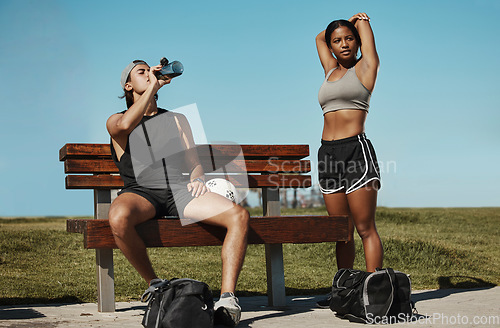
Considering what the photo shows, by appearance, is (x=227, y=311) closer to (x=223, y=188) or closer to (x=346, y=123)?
(x=223, y=188)

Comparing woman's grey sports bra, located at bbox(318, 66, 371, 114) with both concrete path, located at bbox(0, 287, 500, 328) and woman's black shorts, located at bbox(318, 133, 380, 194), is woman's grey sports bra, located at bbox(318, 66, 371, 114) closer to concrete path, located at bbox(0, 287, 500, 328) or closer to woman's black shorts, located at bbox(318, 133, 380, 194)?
woman's black shorts, located at bbox(318, 133, 380, 194)

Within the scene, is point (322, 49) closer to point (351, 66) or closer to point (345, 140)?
point (351, 66)

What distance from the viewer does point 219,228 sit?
402 cm

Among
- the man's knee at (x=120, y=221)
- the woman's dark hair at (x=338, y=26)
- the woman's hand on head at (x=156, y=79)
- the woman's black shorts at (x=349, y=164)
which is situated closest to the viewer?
the man's knee at (x=120, y=221)

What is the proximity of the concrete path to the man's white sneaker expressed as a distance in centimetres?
25

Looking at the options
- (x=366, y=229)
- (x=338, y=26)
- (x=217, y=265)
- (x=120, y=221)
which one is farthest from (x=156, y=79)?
(x=217, y=265)

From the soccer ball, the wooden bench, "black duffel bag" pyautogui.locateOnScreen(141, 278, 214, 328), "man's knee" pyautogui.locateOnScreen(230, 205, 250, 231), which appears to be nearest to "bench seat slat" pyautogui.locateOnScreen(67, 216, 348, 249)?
the wooden bench

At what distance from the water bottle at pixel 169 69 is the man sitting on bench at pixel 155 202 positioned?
0.04 metres

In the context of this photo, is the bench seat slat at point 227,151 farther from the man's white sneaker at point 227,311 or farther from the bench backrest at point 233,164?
the man's white sneaker at point 227,311

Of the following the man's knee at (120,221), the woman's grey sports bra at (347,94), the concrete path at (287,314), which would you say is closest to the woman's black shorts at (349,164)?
the woman's grey sports bra at (347,94)

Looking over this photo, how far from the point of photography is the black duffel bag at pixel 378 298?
3867 mm

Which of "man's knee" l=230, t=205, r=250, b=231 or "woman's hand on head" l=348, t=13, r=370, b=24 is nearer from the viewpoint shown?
"man's knee" l=230, t=205, r=250, b=231

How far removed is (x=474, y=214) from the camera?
43.0 ft

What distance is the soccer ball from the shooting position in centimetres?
485
